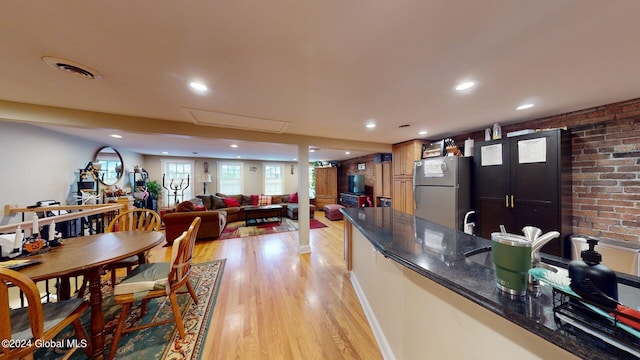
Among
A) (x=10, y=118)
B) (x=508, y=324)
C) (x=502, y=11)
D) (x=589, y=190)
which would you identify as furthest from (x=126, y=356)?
(x=589, y=190)

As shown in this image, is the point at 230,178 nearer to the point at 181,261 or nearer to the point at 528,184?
the point at 181,261

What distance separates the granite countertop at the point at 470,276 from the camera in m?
0.52

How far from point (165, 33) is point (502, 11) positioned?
1828 millimetres

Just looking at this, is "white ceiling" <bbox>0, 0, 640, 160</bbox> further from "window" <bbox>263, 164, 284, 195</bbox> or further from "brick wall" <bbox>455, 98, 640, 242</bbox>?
"window" <bbox>263, 164, 284, 195</bbox>

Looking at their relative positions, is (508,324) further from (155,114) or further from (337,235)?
(337,235)

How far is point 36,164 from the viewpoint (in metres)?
3.15

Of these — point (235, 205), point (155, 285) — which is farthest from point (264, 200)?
point (155, 285)

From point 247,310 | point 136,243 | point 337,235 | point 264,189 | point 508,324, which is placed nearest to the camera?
point 508,324

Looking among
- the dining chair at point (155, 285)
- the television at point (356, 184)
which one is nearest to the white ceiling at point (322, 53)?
the dining chair at point (155, 285)

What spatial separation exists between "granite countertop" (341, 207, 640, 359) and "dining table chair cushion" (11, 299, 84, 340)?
2.13m

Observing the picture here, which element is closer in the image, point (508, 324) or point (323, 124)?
point (508, 324)

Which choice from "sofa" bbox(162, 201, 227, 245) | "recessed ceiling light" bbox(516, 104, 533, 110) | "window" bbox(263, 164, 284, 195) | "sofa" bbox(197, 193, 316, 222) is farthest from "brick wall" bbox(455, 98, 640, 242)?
"window" bbox(263, 164, 284, 195)

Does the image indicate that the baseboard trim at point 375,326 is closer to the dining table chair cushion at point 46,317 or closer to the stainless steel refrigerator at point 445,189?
the stainless steel refrigerator at point 445,189

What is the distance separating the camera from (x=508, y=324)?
27.5 inches
